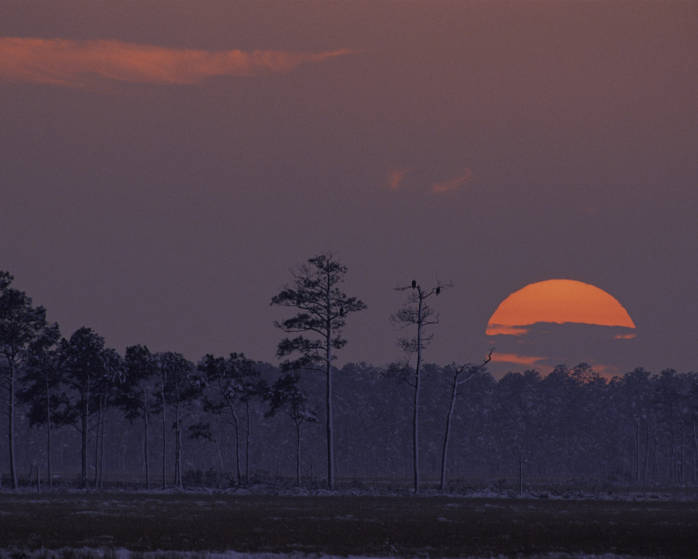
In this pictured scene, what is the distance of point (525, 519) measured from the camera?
54.8 meters

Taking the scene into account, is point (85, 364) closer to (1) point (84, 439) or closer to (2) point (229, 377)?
(1) point (84, 439)

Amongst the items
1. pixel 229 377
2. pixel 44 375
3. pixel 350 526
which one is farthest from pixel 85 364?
pixel 350 526

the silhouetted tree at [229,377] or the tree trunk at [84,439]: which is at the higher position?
the silhouetted tree at [229,377]

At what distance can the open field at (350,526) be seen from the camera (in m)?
38.6

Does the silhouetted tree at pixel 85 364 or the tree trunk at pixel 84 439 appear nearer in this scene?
the tree trunk at pixel 84 439

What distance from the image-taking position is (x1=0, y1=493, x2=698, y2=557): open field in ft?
127

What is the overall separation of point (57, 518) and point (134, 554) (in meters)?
18.9

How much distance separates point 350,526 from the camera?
4850 cm

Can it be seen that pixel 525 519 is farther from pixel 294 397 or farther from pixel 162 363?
pixel 162 363

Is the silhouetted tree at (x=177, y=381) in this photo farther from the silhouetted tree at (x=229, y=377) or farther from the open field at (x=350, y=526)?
the open field at (x=350, y=526)

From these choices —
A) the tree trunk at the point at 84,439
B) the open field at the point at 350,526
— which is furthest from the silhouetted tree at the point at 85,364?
the open field at the point at 350,526

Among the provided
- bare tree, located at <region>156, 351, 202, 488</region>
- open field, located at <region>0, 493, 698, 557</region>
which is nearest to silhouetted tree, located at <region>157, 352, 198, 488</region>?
bare tree, located at <region>156, 351, 202, 488</region>

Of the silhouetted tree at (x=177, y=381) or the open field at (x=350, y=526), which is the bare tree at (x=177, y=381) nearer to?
the silhouetted tree at (x=177, y=381)

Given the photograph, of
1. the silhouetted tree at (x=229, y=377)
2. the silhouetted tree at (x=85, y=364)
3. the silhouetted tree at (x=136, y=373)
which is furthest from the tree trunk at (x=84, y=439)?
the silhouetted tree at (x=229, y=377)
